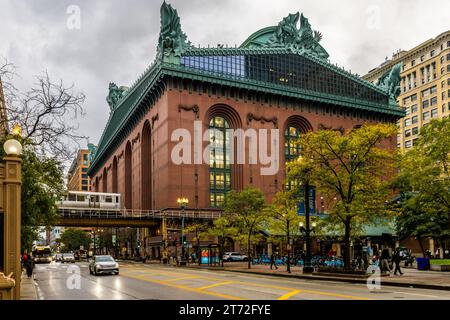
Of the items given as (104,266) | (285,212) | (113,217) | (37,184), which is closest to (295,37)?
(113,217)

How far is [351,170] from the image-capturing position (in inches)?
1256

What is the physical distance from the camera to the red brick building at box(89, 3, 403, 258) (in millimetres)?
82438

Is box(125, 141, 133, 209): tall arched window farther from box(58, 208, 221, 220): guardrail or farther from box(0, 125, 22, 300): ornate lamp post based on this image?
box(0, 125, 22, 300): ornate lamp post

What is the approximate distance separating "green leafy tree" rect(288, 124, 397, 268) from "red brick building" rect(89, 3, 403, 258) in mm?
39071

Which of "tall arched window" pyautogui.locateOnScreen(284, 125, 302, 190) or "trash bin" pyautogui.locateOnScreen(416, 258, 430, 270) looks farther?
"tall arched window" pyautogui.locateOnScreen(284, 125, 302, 190)

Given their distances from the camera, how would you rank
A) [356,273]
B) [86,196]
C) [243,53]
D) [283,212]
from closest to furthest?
[356,273] < [283,212] < [86,196] < [243,53]

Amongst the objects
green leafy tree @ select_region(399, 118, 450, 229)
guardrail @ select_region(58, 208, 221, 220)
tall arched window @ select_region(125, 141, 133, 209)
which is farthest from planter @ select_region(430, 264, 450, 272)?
tall arched window @ select_region(125, 141, 133, 209)

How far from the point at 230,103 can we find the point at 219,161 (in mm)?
10170

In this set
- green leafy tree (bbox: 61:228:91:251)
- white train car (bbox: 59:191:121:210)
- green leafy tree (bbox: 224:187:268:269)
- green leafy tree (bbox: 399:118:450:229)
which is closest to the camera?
green leafy tree (bbox: 399:118:450:229)

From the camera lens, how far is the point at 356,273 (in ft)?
97.0

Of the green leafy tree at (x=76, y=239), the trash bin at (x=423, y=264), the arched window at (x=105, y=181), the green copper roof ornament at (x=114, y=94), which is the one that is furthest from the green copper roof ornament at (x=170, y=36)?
the green leafy tree at (x=76, y=239)

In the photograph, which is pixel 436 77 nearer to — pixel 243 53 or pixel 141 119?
pixel 243 53
